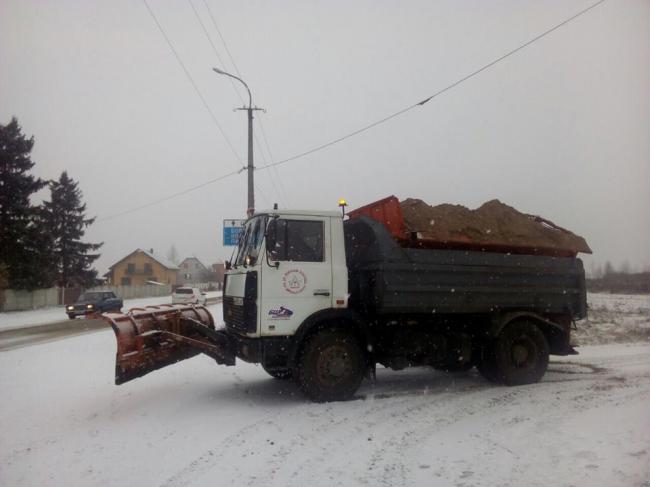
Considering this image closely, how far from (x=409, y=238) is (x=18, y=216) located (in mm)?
32777

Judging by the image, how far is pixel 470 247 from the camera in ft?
24.8

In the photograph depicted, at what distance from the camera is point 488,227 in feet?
25.9

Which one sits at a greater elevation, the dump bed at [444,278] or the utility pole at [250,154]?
the utility pole at [250,154]

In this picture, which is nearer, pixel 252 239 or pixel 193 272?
pixel 252 239

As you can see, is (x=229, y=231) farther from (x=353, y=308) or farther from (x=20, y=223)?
(x=20, y=223)

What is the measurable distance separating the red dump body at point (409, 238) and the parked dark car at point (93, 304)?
2308cm

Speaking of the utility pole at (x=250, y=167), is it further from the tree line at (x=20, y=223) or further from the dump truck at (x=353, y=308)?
the tree line at (x=20, y=223)

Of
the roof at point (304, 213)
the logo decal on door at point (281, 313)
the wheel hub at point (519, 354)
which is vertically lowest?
the wheel hub at point (519, 354)

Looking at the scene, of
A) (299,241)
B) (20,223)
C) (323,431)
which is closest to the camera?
(323,431)

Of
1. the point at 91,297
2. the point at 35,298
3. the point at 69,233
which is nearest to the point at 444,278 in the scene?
the point at 91,297

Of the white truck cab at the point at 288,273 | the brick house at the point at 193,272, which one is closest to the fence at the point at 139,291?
the brick house at the point at 193,272

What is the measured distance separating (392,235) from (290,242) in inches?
57.5

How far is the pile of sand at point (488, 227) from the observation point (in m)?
7.47

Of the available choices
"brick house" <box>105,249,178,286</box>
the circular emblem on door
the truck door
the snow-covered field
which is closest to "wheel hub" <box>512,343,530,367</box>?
the snow-covered field
